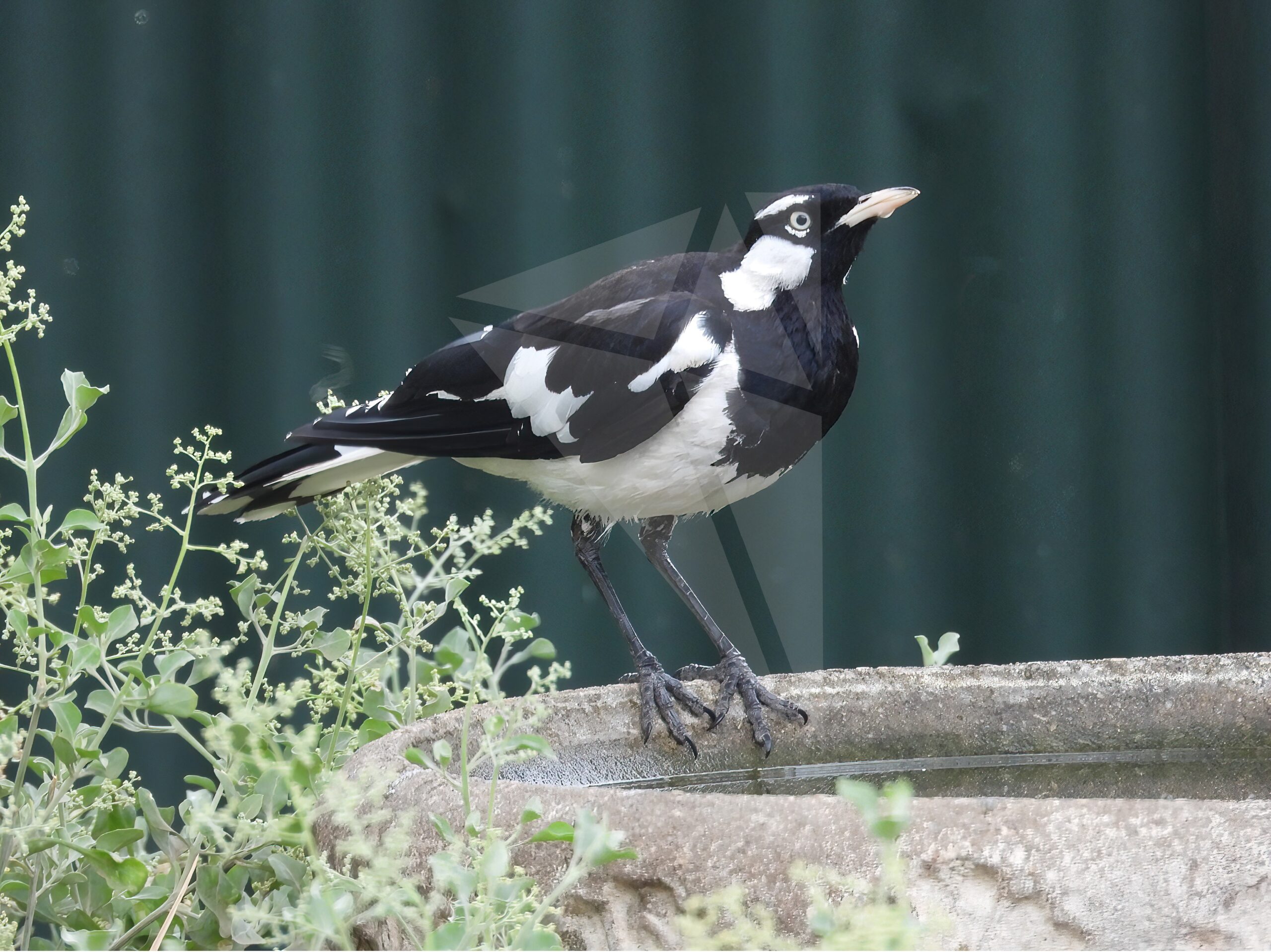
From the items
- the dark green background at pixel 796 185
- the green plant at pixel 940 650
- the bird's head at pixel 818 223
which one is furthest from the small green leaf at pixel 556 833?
the dark green background at pixel 796 185

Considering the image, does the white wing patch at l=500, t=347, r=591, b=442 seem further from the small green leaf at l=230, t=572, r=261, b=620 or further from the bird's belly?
the small green leaf at l=230, t=572, r=261, b=620

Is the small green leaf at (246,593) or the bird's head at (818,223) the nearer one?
the small green leaf at (246,593)

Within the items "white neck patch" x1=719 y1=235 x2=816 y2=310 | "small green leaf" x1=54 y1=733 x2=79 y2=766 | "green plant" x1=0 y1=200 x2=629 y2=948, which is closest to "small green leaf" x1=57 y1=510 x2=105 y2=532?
"green plant" x1=0 y1=200 x2=629 y2=948

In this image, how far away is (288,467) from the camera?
1.04 m

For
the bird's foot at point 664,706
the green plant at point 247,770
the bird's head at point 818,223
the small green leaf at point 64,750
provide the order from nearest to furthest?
the green plant at point 247,770 < the small green leaf at point 64,750 < the bird's foot at point 664,706 < the bird's head at point 818,223

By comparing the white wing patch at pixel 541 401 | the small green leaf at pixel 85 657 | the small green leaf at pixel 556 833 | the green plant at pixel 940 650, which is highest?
the white wing patch at pixel 541 401

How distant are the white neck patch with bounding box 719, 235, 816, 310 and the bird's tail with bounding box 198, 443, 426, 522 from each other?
0.29 meters

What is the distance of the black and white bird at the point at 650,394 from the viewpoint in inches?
41.7

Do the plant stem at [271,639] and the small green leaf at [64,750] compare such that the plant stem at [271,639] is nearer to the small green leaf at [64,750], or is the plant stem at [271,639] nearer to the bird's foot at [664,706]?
the small green leaf at [64,750]

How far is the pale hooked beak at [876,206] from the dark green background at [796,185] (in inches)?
22.2

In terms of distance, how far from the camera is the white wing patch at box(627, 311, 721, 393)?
3.49ft

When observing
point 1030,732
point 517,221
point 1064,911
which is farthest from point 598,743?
point 517,221

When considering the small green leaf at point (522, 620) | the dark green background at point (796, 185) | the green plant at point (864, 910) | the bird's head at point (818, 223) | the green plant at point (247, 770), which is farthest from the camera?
the dark green background at point (796, 185)

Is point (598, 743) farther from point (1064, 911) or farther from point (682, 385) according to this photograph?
point (1064, 911)
